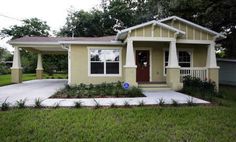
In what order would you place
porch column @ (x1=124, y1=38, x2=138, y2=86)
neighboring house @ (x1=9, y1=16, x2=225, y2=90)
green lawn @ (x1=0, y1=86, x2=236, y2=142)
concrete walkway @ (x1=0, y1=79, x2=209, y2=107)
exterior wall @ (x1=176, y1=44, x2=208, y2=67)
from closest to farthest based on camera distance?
green lawn @ (x1=0, y1=86, x2=236, y2=142) < concrete walkway @ (x1=0, y1=79, x2=209, y2=107) < porch column @ (x1=124, y1=38, x2=138, y2=86) < neighboring house @ (x1=9, y1=16, x2=225, y2=90) < exterior wall @ (x1=176, y1=44, x2=208, y2=67)

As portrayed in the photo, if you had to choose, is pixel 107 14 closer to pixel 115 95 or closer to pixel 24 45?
pixel 24 45

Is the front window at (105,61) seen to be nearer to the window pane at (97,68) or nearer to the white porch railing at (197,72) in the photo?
the window pane at (97,68)

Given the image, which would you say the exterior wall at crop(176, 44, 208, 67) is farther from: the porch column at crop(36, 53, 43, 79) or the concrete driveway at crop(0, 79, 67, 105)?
the porch column at crop(36, 53, 43, 79)

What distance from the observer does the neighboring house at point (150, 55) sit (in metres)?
12.7

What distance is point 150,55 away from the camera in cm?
1466

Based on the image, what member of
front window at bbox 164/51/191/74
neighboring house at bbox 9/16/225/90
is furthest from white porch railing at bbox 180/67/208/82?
front window at bbox 164/51/191/74

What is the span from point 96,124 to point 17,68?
521 inches

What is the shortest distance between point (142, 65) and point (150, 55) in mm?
814

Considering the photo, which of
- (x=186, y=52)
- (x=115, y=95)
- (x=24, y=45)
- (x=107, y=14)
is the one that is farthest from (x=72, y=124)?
(x=107, y=14)

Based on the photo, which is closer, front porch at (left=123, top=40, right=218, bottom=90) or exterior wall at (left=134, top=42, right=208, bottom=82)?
front porch at (left=123, top=40, right=218, bottom=90)

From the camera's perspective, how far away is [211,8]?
15.8 metres

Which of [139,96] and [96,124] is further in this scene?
[139,96]

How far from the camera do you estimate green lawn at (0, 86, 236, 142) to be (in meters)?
5.59

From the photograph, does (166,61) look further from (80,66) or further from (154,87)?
(80,66)
